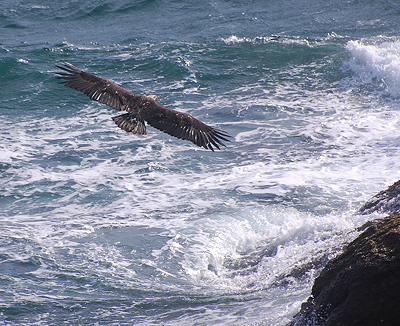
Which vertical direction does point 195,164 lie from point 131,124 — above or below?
below

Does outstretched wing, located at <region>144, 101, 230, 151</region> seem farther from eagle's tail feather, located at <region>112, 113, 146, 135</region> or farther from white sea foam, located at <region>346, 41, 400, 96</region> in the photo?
white sea foam, located at <region>346, 41, 400, 96</region>

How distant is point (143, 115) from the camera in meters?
6.55

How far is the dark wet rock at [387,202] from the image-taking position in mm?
5383

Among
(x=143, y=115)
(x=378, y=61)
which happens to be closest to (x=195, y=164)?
(x=143, y=115)

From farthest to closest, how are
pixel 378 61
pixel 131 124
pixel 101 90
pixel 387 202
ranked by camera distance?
pixel 378 61, pixel 101 90, pixel 131 124, pixel 387 202

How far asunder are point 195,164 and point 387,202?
4083 millimetres

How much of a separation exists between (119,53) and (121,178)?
722 centimetres

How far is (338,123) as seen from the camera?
10.6m

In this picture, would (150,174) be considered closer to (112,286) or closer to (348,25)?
(112,286)

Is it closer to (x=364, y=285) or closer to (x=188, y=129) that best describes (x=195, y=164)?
(x=188, y=129)

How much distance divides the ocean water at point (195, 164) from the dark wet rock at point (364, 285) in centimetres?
83

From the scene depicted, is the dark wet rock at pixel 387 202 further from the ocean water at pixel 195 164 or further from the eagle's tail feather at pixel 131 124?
the eagle's tail feather at pixel 131 124

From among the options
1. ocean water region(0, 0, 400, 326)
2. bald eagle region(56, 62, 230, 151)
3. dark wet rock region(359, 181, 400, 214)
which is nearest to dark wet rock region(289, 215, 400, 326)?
ocean water region(0, 0, 400, 326)

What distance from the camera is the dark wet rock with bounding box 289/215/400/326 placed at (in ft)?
10.5
